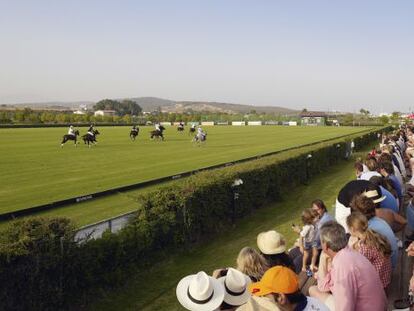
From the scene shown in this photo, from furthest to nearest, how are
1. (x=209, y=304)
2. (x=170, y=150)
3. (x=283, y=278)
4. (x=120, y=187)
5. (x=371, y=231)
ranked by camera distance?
(x=170, y=150) < (x=120, y=187) < (x=371, y=231) < (x=209, y=304) < (x=283, y=278)

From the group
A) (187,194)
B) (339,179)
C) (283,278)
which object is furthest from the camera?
(339,179)

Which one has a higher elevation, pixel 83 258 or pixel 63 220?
pixel 63 220

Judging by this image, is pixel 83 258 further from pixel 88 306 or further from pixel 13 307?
pixel 13 307

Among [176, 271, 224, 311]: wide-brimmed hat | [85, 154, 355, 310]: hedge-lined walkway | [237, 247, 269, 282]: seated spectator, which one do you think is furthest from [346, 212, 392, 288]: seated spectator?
[85, 154, 355, 310]: hedge-lined walkway

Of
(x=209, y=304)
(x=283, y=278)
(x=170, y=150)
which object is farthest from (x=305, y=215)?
(x=170, y=150)

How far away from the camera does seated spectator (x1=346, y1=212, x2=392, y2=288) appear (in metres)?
4.90

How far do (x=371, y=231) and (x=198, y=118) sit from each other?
99915 mm

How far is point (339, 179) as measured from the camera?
61.0 ft

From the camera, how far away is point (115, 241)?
263 inches

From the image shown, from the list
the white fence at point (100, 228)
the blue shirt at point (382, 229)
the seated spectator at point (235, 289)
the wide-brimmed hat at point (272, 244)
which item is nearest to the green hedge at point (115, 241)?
the white fence at point (100, 228)

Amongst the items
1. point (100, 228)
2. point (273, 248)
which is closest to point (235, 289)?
point (273, 248)

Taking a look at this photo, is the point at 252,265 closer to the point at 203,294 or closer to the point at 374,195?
the point at 203,294

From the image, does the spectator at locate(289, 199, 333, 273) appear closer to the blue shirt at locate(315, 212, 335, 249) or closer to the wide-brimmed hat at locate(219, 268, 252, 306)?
the blue shirt at locate(315, 212, 335, 249)

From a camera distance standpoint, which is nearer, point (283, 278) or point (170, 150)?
point (283, 278)
